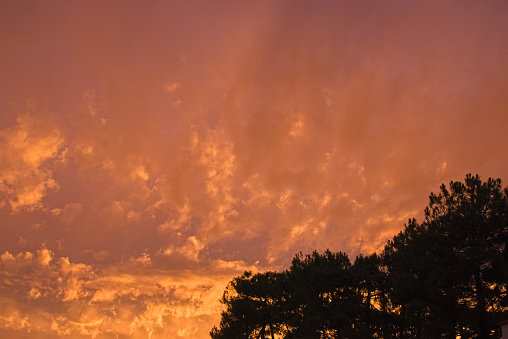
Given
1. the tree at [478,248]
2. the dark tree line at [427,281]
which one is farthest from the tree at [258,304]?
the tree at [478,248]

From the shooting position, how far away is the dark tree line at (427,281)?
24.3 metres

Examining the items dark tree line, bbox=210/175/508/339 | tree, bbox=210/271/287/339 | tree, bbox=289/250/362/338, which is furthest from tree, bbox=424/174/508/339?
tree, bbox=210/271/287/339

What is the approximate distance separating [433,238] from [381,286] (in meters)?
9.34

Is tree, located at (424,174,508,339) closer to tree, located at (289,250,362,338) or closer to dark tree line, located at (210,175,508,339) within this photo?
dark tree line, located at (210,175,508,339)

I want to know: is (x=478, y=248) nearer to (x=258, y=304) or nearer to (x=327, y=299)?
(x=327, y=299)

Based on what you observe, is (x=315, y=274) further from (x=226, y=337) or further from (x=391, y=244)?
(x=226, y=337)

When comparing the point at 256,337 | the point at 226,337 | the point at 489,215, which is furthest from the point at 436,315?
the point at 226,337

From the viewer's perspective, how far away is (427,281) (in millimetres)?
25375

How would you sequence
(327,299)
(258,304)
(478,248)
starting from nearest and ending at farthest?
(478,248), (327,299), (258,304)

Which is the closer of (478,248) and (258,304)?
(478,248)

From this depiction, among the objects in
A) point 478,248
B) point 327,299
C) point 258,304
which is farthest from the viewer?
point 258,304

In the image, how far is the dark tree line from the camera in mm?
24328

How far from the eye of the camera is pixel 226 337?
5434 cm

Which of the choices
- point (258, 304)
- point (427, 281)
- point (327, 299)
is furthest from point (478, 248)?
point (258, 304)
